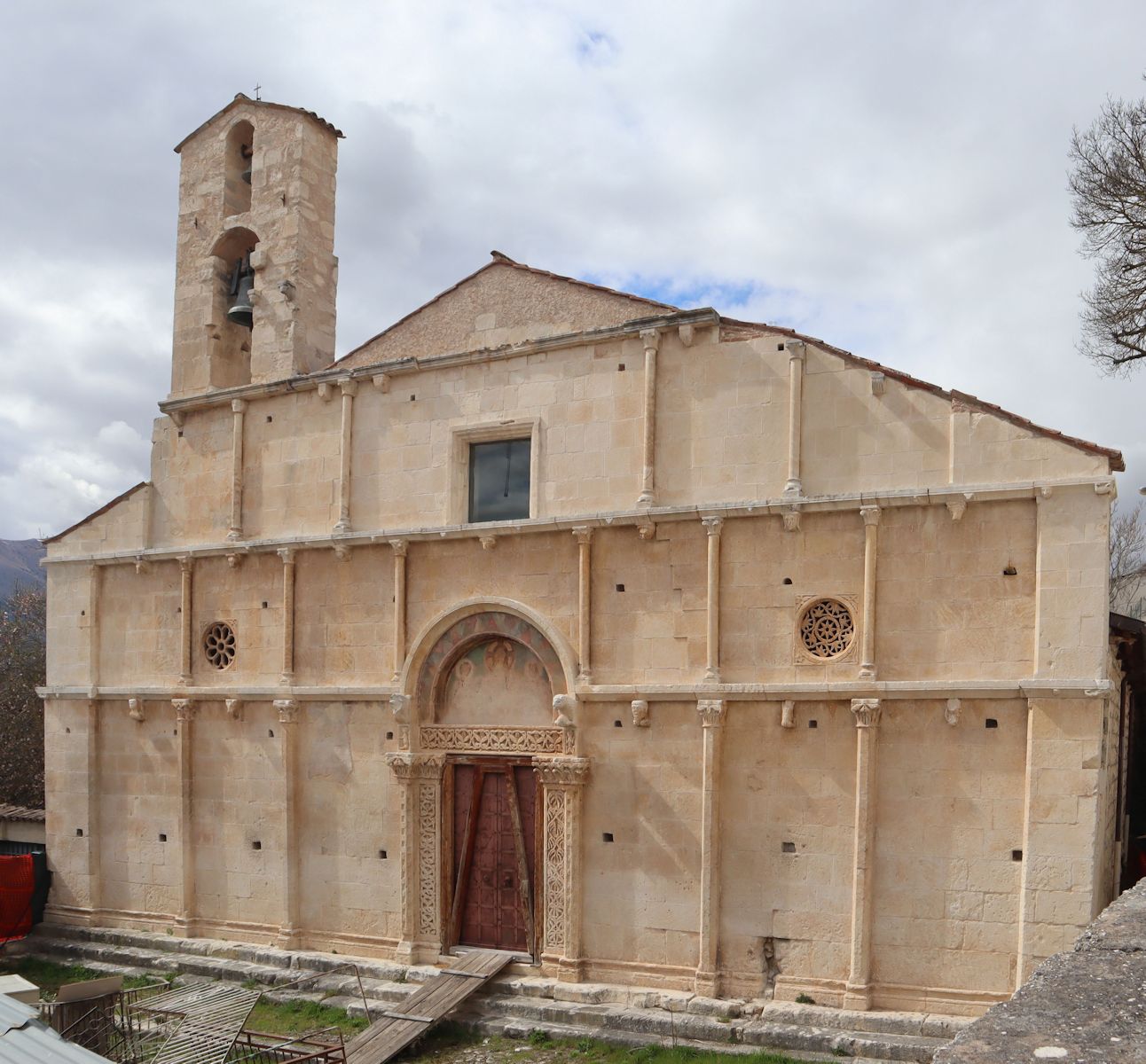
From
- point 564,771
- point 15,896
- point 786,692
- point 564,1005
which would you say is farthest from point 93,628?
point 786,692

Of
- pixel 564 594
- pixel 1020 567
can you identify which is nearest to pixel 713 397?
pixel 564 594

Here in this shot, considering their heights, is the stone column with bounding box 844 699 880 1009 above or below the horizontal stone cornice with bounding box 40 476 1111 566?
below

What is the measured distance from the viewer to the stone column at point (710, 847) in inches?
477

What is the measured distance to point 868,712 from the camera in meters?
11.6

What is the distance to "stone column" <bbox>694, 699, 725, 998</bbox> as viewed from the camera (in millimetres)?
12109

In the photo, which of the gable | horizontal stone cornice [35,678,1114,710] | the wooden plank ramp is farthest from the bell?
the wooden plank ramp

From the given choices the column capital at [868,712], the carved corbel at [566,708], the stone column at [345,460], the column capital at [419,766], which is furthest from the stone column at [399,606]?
the column capital at [868,712]

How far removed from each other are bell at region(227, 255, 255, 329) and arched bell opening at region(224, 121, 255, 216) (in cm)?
83

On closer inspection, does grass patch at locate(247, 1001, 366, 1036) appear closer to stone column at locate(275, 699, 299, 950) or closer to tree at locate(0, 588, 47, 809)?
stone column at locate(275, 699, 299, 950)

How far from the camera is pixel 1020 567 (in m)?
11.2

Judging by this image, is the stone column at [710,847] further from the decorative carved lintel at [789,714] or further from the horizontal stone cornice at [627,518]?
the horizontal stone cornice at [627,518]

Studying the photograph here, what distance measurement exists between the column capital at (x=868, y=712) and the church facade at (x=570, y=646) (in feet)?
0.15

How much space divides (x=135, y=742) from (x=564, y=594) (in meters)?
7.76

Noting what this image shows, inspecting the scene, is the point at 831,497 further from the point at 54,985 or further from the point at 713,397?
the point at 54,985
